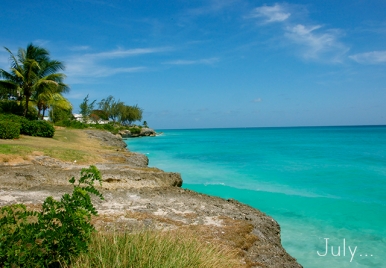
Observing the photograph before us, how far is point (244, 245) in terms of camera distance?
542 centimetres

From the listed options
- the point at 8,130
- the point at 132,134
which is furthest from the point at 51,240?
the point at 132,134

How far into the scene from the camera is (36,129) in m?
22.0

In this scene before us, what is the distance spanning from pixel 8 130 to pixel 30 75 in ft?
30.3

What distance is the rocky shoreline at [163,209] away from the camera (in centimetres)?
555

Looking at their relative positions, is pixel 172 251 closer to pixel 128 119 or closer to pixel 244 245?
pixel 244 245

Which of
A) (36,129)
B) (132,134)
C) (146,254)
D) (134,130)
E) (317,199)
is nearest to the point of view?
(146,254)

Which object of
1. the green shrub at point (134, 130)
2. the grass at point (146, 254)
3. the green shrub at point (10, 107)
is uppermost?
the green shrub at point (10, 107)

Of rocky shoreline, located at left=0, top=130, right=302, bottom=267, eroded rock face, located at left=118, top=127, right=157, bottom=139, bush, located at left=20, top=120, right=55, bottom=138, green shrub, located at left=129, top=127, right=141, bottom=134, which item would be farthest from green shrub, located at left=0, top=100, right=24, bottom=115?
green shrub, located at left=129, top=127, right=141, bottom=134

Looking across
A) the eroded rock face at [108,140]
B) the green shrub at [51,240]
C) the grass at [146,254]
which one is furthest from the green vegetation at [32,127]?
the grass at [146,254]

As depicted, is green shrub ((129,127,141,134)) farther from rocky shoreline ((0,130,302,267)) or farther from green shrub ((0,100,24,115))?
rocky shoreline ((0,130,302,267))

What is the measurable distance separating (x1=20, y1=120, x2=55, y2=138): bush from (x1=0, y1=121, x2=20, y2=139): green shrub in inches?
141

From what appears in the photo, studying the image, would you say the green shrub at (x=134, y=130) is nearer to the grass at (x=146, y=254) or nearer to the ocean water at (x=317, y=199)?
the ocean water at (x=317, y=199)

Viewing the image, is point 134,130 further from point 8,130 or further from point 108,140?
point 8,130

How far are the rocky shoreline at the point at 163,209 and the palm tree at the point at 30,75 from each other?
16260mm
